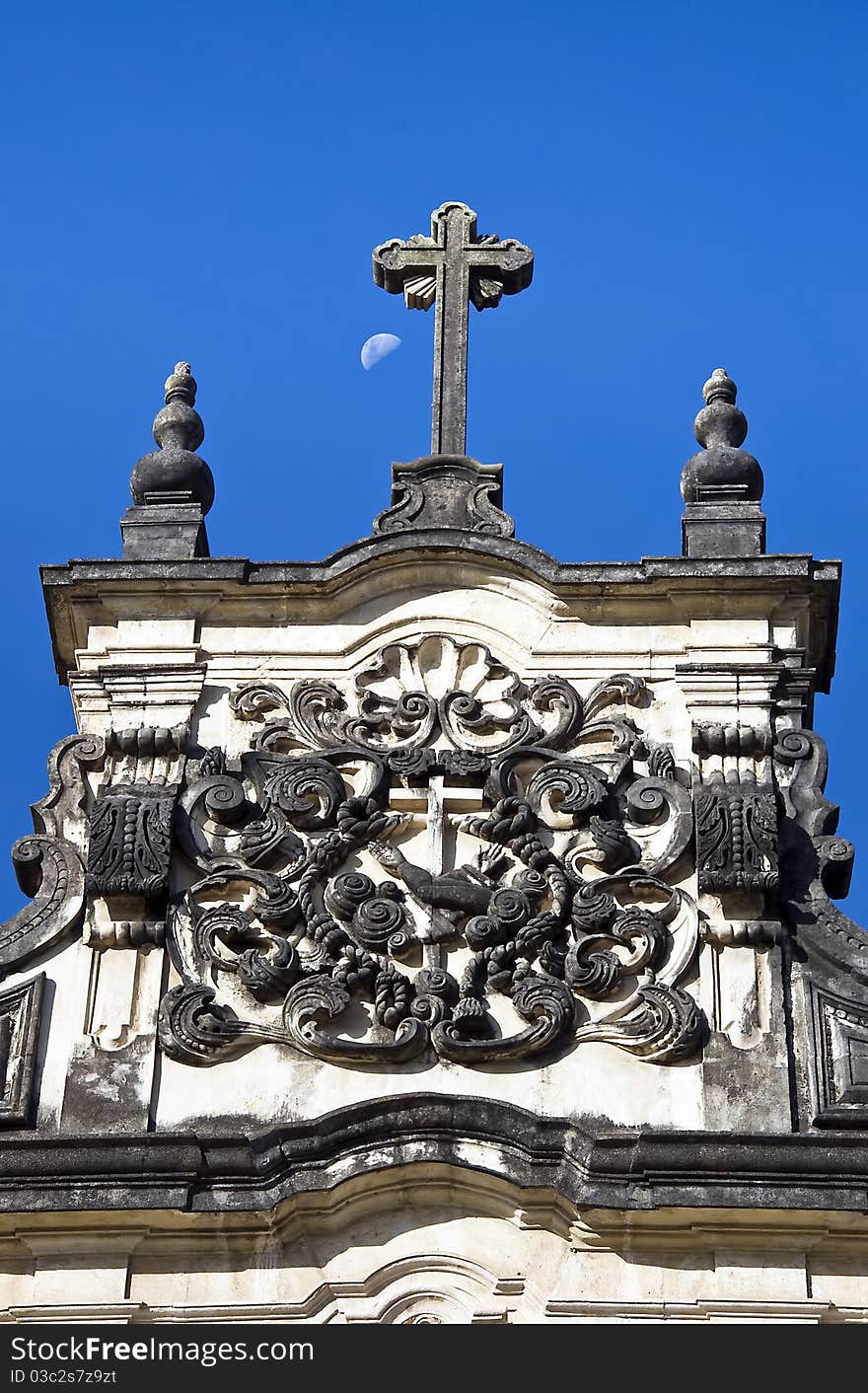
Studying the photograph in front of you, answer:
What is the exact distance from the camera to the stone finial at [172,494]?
47.7 ft

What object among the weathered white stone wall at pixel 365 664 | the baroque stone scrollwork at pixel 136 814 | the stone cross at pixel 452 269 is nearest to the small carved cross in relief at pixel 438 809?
the weathered white stone wall at pixel 365 664

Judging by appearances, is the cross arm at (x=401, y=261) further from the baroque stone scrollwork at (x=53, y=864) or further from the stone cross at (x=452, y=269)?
the baroque stone scrollwork at (x=53, y=864)

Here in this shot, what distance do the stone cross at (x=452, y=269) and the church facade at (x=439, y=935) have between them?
37 cm

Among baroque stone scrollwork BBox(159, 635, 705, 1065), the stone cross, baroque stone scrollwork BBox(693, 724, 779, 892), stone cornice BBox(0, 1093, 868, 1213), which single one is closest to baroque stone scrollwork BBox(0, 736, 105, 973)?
baroque stone scrollwork BBox(159, 635, 705, 1065)

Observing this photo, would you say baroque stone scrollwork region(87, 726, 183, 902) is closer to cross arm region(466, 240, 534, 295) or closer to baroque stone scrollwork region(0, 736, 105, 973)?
baroque stone scrollwork region(0, 736, 105, 973)

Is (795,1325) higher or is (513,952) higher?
(513,952)

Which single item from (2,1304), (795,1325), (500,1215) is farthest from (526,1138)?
(2,1304)

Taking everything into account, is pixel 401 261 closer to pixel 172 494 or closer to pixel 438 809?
pixel 172 494

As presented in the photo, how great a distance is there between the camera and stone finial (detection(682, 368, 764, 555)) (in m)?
14.4

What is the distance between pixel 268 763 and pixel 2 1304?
2.70 metres

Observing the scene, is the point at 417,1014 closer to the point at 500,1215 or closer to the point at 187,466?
the point at 500,1215

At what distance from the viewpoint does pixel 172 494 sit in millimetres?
14742

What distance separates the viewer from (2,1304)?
12297 mm

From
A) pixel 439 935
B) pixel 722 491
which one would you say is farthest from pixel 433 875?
pixel 722 491
